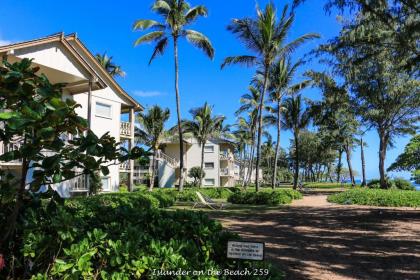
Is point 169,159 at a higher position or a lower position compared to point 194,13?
lower

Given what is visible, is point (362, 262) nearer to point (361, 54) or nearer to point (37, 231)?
point (37, 231)

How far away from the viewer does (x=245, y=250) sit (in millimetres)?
3434

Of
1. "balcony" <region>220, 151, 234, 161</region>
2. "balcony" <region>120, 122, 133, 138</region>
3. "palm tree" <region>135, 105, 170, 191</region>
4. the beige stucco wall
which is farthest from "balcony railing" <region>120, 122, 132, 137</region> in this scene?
"balcony" <region>220, 151, 234, 161</region>

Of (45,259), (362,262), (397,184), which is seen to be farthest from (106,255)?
(397,184)

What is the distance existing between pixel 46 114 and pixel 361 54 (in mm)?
17159

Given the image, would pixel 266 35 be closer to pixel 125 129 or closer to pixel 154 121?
pixel 125 129

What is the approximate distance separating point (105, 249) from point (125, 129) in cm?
Answer: 2167

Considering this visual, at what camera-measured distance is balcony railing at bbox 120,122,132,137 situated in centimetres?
2419

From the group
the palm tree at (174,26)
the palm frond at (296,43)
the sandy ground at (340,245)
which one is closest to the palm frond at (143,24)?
the palm tree at (174,26)

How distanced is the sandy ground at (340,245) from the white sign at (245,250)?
8.88ft

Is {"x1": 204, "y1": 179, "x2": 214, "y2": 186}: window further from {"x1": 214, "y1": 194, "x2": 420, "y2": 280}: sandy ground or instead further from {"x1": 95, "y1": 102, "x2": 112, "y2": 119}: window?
{"x1": 214, "y1": 194, "x2": 420, "y2": 280}: sandy ground

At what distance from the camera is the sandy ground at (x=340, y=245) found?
629 cm

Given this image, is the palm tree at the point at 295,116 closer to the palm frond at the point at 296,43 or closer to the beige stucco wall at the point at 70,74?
the palm frond at the point at 296,43

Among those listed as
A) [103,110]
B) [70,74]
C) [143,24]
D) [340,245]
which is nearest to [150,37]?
[143,24]
